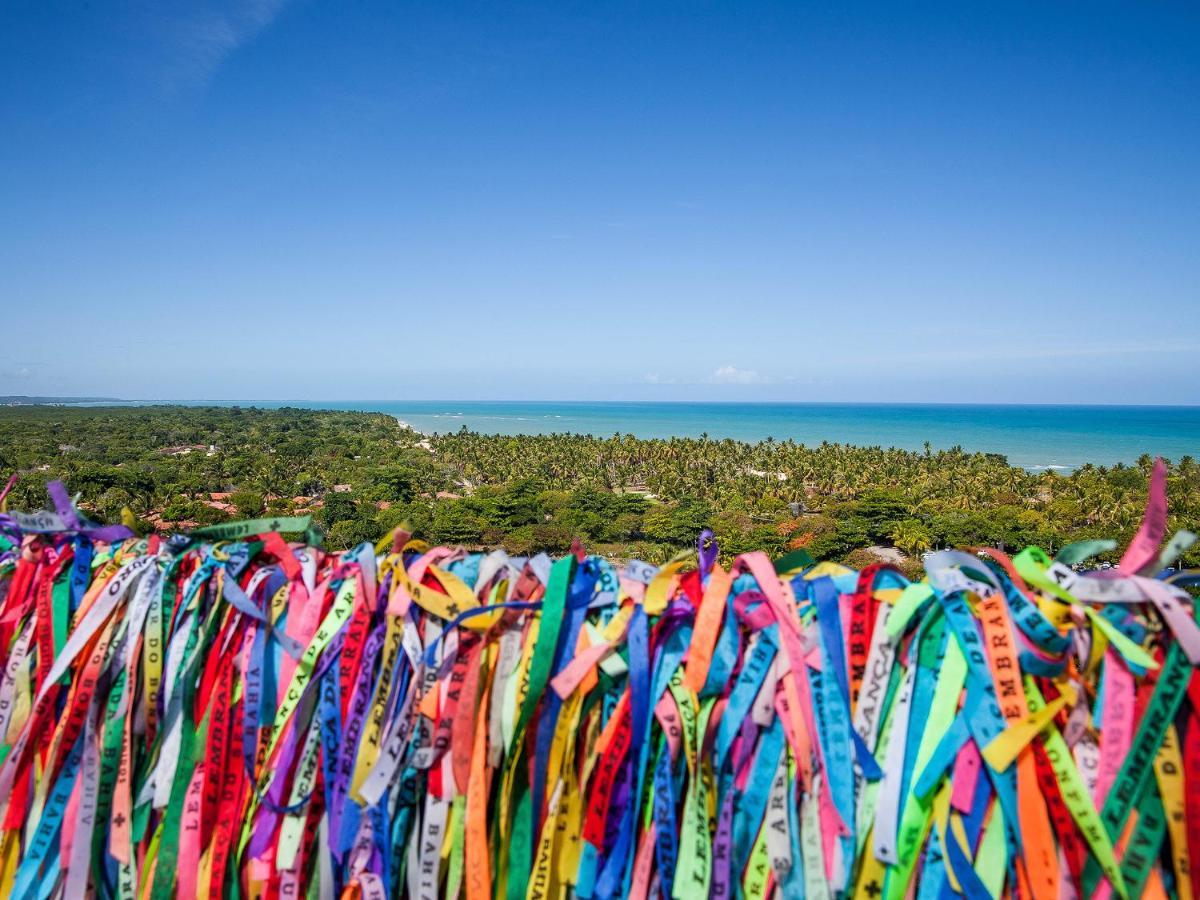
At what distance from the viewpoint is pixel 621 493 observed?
65.6 meters

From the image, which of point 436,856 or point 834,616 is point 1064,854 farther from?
point 436,856

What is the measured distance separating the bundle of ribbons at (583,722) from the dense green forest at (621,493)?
31.0 meters

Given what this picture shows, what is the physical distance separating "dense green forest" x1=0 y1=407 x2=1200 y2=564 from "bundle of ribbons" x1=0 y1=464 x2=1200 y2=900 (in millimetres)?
30965

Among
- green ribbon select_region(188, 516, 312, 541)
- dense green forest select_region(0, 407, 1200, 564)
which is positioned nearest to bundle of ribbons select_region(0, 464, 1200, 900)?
green ribbon select_region(188, 516, 312, 541)

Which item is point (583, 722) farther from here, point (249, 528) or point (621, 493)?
point (621, 493)

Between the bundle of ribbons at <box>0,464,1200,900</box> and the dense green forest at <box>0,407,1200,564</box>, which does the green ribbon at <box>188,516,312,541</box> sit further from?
the dense green forest at <box>0,407,1200,564</box>

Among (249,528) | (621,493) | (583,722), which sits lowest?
(621,493)

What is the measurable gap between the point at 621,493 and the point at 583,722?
6414cm

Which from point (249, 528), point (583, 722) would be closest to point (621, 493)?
point (249, 528)

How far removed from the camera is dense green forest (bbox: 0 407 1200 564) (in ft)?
152

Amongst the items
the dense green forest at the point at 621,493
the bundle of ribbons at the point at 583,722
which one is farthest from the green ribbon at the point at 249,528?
the dense green forest at the point at 621,493

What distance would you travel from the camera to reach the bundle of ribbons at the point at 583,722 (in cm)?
134

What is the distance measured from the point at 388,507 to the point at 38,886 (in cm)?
5504

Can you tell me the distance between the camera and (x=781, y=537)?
43969mm
